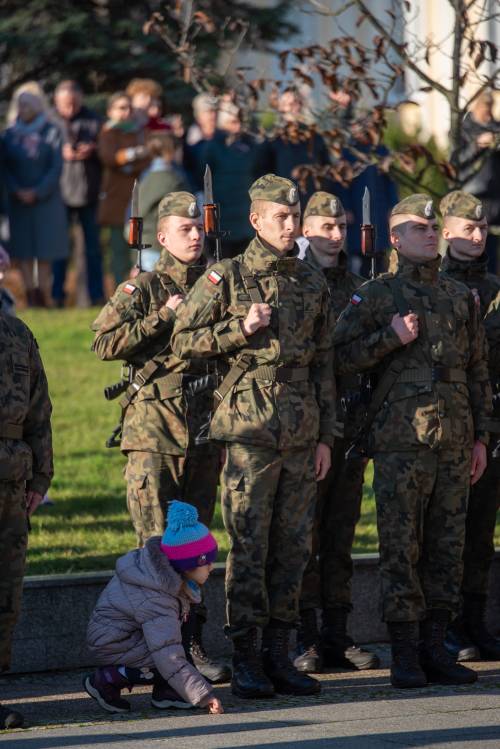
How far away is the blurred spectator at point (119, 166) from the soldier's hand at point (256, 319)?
9.23 meters

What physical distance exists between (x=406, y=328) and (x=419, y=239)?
20.7 inches

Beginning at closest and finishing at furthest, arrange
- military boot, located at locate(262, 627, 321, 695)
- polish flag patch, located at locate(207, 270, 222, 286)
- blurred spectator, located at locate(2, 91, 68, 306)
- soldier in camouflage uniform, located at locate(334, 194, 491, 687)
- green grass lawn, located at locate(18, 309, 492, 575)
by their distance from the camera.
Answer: military boot, located at locate(262, 627, 321, 695) → polish flag patch, located at locate(207, 270, 222, 286) → soldier in camouflage uniform, located at locate(334, 194, 491, 687) → green grass lawn, located at locate(18, 309, 492, 575) → blurred spectator, located at locate(2, 91, 68, 306)

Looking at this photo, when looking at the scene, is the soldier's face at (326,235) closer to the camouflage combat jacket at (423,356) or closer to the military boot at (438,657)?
the camouflage combat jacket at (423,356)

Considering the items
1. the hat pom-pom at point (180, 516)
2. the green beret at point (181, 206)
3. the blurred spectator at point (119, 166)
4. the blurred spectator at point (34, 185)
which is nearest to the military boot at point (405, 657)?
the hat pom-pom at point (180, 516)

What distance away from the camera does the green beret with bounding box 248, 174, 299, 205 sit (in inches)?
330

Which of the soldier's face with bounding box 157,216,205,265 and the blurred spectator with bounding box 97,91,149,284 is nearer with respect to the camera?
the soldier's face with bounding box 157,216,205,265

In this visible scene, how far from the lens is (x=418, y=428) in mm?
8531

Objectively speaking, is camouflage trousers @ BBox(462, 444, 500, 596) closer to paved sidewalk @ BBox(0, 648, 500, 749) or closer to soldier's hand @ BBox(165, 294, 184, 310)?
paved sidewalk @ BBox(0, 648, 500, 749)

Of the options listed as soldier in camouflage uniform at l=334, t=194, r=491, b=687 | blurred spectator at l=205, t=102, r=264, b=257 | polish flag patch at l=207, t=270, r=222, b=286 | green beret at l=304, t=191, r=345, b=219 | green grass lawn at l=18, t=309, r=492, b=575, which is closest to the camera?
polish flag patch at l=207, t=270, r=222, b=286

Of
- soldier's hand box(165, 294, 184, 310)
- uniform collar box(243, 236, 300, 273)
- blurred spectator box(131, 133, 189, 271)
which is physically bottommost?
soldier's hand box(165, 294, 184, 310)

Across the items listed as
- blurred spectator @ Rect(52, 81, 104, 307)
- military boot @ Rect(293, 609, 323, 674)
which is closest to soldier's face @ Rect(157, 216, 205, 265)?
military boot @ Rect(293, 609, 323, 674)

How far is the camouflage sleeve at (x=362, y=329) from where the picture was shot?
8.59 meters

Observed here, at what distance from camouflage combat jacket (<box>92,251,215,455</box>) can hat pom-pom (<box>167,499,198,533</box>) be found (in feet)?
2.71

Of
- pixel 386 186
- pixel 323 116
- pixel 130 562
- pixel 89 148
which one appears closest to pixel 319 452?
pixel 130 562
